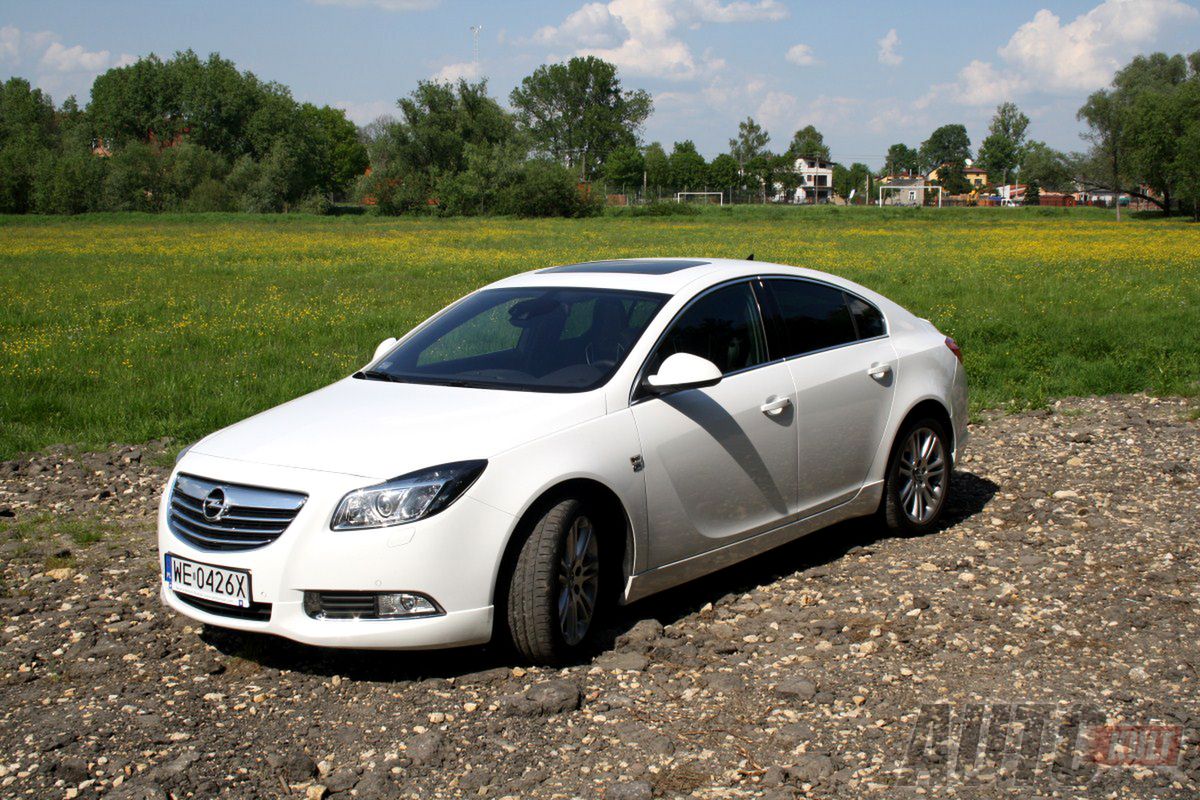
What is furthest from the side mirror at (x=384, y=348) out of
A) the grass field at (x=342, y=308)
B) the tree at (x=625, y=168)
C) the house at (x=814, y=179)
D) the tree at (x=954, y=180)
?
the house at (x=814, y=179)

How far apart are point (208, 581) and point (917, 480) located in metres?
4.15

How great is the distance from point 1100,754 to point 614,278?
317cm

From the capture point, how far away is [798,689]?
182 inches

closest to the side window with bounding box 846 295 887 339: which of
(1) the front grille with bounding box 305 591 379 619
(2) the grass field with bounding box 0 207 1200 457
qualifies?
(1) the front grille with bounding box 305 591 379 619

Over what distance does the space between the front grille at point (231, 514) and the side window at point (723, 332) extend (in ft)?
6.12

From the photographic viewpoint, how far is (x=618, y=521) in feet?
16.4

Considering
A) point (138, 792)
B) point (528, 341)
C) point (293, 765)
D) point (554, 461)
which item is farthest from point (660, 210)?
point (138, 792)

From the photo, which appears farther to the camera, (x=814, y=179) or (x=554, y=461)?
(x=814, y=179)

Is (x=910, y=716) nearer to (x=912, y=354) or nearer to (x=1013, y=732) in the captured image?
(x=1013, y=732)

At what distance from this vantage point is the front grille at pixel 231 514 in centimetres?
445

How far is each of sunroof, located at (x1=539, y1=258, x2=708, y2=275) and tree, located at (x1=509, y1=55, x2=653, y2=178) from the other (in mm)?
137155

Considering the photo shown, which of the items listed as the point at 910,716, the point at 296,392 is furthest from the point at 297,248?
the point at 910,716

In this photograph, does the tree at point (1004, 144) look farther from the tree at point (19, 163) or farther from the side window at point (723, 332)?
the side window at point (723, 332)

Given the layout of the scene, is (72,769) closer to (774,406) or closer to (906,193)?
(774,406)
